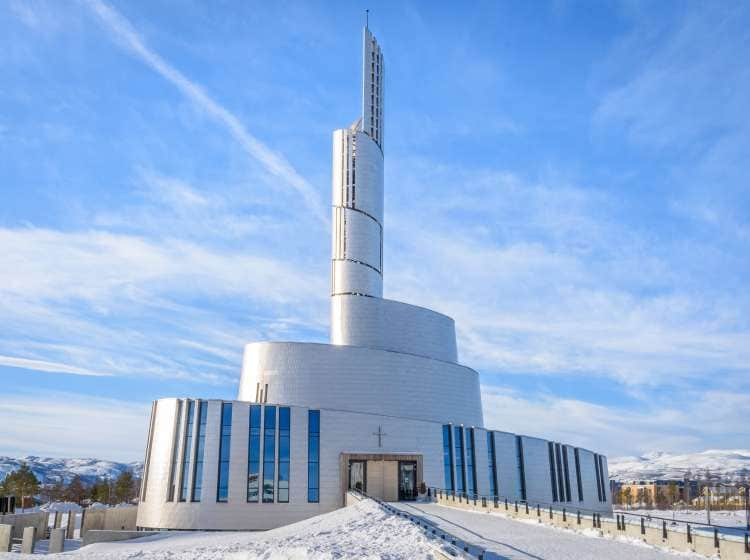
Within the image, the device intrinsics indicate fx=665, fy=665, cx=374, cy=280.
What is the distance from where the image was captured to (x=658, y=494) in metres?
157

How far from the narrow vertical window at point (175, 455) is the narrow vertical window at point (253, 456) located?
5.39 m

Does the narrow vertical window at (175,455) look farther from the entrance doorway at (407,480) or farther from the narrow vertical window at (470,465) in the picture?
the narrow vertical window at (470,465)

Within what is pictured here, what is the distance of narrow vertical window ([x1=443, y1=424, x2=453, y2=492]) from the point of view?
53.4 metres

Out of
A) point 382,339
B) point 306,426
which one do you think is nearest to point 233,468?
point 306,426

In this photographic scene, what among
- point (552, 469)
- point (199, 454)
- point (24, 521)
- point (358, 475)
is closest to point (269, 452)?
point (199, 454)

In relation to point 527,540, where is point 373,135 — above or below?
above

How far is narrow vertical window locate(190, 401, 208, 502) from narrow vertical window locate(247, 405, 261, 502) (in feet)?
11.1

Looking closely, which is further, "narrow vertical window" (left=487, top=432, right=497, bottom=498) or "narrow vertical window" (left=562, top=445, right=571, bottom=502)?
"narrow vertical window" (left=562, top=445, right=571, bottom=502)

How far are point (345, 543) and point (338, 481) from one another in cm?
2811

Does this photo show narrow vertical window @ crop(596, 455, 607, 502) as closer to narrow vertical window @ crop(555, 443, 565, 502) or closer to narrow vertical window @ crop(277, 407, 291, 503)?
narrow vertical window @ crop(555, 443, 565, 502)

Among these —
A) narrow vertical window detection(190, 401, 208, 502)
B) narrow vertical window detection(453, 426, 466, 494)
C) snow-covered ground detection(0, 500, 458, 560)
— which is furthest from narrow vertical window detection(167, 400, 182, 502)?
narrow vertical window detection(453, 426, 466, 494)

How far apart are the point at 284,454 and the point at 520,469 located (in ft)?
72.7

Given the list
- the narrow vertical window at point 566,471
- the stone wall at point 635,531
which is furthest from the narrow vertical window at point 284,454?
the narrow vertical window at point 566,471

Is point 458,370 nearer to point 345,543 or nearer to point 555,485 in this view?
point 555,485
